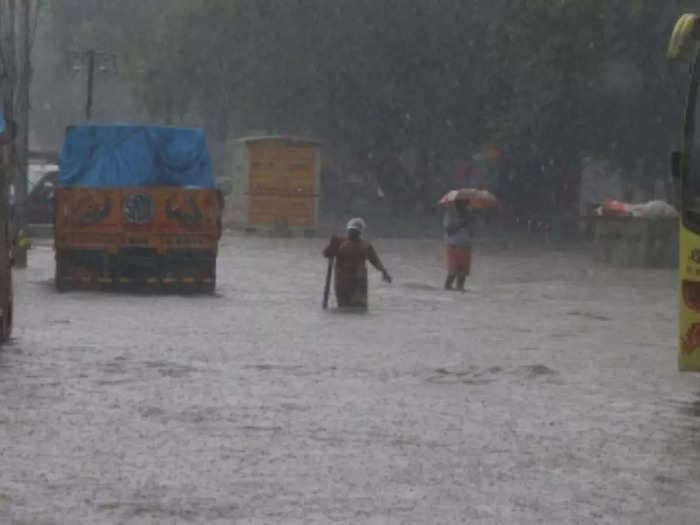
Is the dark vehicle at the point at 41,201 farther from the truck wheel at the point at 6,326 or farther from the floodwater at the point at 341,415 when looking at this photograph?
the truck wheel at the point at 6,326

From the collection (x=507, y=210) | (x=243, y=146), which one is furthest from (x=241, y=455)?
(x=507, y=210)

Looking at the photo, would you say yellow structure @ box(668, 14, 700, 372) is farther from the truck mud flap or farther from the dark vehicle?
the dark vehicle

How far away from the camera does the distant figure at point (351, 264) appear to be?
24.6m

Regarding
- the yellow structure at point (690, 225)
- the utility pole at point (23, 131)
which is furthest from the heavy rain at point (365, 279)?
the utility pole at point (23, 131)

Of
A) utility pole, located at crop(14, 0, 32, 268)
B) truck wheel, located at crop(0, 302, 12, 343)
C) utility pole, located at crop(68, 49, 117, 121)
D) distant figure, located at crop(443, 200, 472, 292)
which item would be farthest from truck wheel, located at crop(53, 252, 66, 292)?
utility pole, located at crop(68, 49, 117, 121)

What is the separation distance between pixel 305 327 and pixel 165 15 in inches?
2194

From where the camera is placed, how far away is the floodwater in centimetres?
943

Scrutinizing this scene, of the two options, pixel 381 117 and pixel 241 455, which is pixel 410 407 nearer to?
pixel 241 455

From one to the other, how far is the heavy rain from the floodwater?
41mm

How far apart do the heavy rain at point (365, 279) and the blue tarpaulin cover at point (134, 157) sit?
0.04 metres

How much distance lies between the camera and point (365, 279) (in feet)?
81.8

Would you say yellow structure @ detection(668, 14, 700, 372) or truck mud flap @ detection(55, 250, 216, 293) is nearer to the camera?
yellow structure @ detection(668, 14, 700, 372)

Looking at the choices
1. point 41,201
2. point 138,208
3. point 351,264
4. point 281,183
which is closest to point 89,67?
point 41,201

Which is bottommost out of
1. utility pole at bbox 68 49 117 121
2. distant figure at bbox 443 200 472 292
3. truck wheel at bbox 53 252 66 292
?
truck wheel at bbox 53 252 66 292
